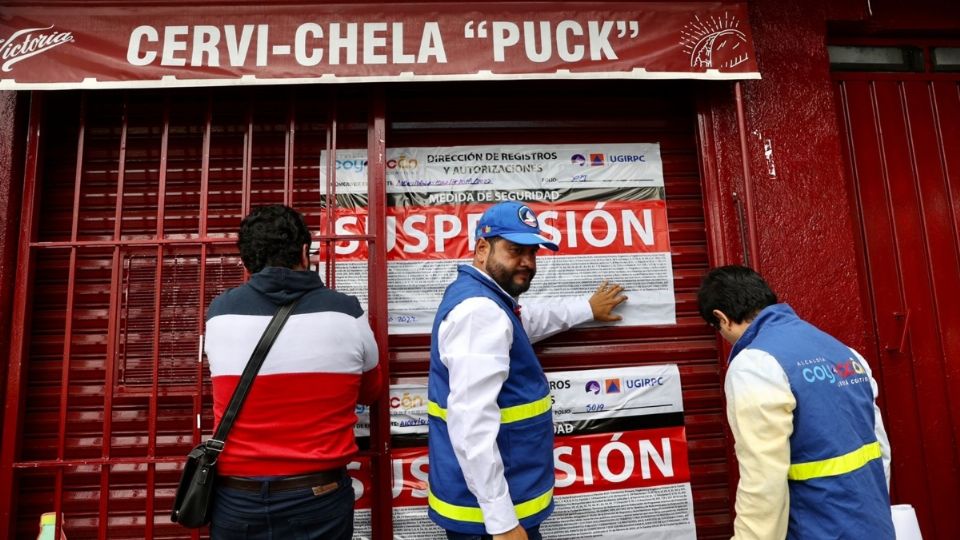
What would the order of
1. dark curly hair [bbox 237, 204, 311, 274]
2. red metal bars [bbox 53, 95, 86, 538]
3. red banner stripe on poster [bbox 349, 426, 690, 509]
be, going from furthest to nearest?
red banner stripe on poster [bbox 349, 426, 690, 509] < red metal bars [bbox 53, 95, 86, 538] < dark curly hair [bbox 237, 204, 311, 274]

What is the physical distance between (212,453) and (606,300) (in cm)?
201

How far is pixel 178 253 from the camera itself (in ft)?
9.30

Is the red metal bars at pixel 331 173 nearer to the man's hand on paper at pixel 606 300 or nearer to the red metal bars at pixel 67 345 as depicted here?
the red metal bars at pixel 67 345

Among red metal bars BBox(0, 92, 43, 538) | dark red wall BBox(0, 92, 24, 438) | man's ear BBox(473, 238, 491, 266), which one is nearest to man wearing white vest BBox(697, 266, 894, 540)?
man's ear BBox(473, 238, 491, 266)

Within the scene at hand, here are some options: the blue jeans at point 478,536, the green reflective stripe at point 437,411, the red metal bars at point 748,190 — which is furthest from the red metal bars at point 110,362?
the red metal bars at point 748,190

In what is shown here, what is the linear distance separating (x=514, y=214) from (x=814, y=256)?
1898 mm

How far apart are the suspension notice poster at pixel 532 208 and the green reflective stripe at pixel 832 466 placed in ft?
4.27

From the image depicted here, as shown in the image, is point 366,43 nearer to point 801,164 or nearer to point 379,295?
point 379,295

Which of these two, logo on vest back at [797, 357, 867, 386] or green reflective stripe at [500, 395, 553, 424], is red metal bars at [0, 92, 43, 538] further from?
logo on vest back at [797, 357, 867, 386]

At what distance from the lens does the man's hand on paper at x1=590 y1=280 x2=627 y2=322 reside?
113 inches

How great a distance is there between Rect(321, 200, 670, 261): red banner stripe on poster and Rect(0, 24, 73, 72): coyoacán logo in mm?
1655

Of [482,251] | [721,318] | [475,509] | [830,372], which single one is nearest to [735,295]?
[721,318]

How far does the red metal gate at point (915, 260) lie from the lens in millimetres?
2932

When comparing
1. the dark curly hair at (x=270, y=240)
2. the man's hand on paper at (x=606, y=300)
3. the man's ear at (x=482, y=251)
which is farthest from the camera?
the man's hand on paper at (x=606, y=300)
